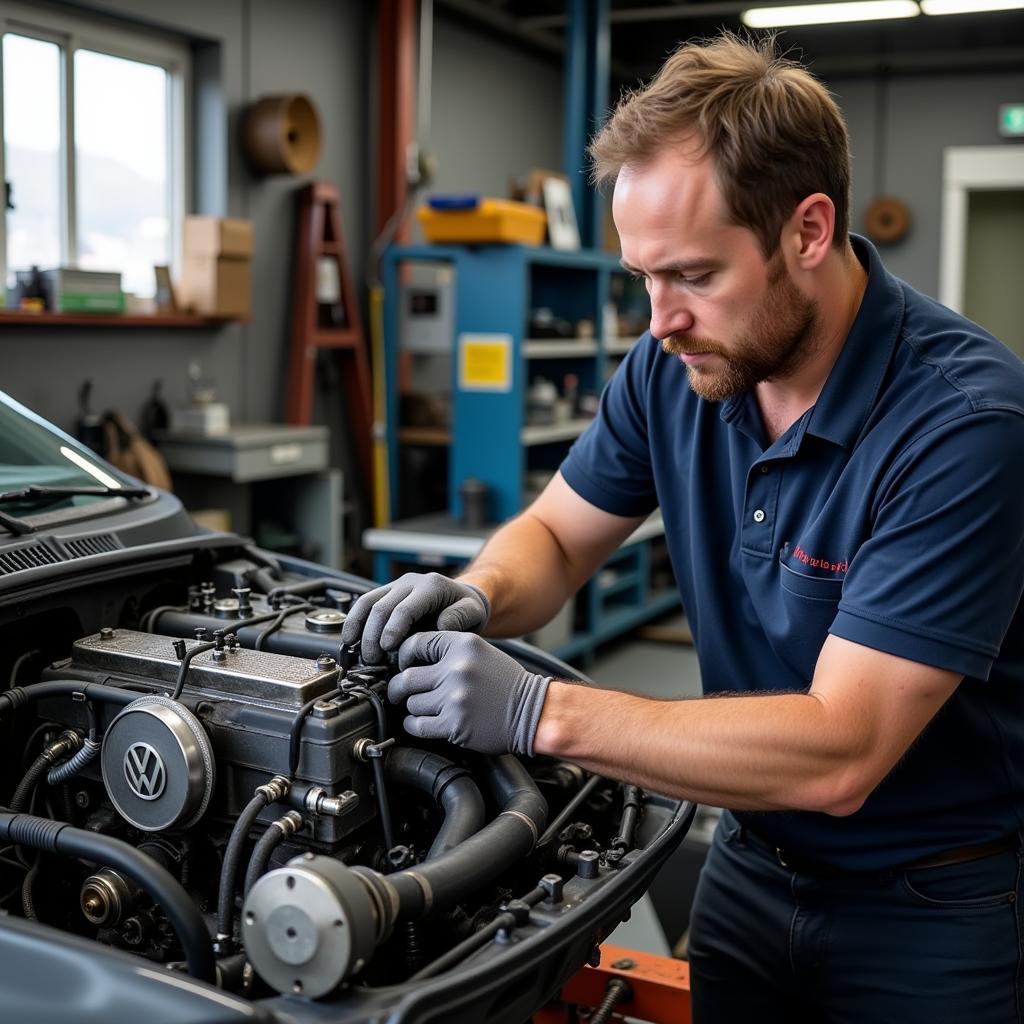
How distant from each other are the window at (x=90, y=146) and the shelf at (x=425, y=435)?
1.21 meters

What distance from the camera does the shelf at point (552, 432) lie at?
16.2 feet

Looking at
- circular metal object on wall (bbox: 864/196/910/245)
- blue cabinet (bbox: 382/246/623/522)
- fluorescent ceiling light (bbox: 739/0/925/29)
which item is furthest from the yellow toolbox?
circular metal object on wall (bbox: 864/196/910/245)

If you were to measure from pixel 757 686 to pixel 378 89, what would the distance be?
202 inches

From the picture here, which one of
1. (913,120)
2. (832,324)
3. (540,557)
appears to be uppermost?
(913,120)

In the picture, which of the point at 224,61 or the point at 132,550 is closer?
the point at 132,550

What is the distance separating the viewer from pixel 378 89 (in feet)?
19.9

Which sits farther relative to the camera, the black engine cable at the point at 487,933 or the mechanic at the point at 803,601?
the mechanic at the point at 803,601

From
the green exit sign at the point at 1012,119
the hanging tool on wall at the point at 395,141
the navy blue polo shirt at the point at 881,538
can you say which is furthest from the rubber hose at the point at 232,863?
the green exit sign at the point at 1012,119

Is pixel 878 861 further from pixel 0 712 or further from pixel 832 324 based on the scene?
pixel 0 712

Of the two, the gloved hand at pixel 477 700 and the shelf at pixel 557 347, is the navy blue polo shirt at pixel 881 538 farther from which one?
the shelf at pixel 557 347

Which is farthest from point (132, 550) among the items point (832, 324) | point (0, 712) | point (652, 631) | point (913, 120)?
point (913, 120)

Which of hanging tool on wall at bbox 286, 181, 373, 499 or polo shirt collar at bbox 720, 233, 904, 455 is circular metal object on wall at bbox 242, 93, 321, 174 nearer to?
hanging tool on wall at bbox 286, 181, 373, 499

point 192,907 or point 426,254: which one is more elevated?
point 426,254

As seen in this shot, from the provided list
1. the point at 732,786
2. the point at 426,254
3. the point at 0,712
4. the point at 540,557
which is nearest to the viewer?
the point at 732,786
